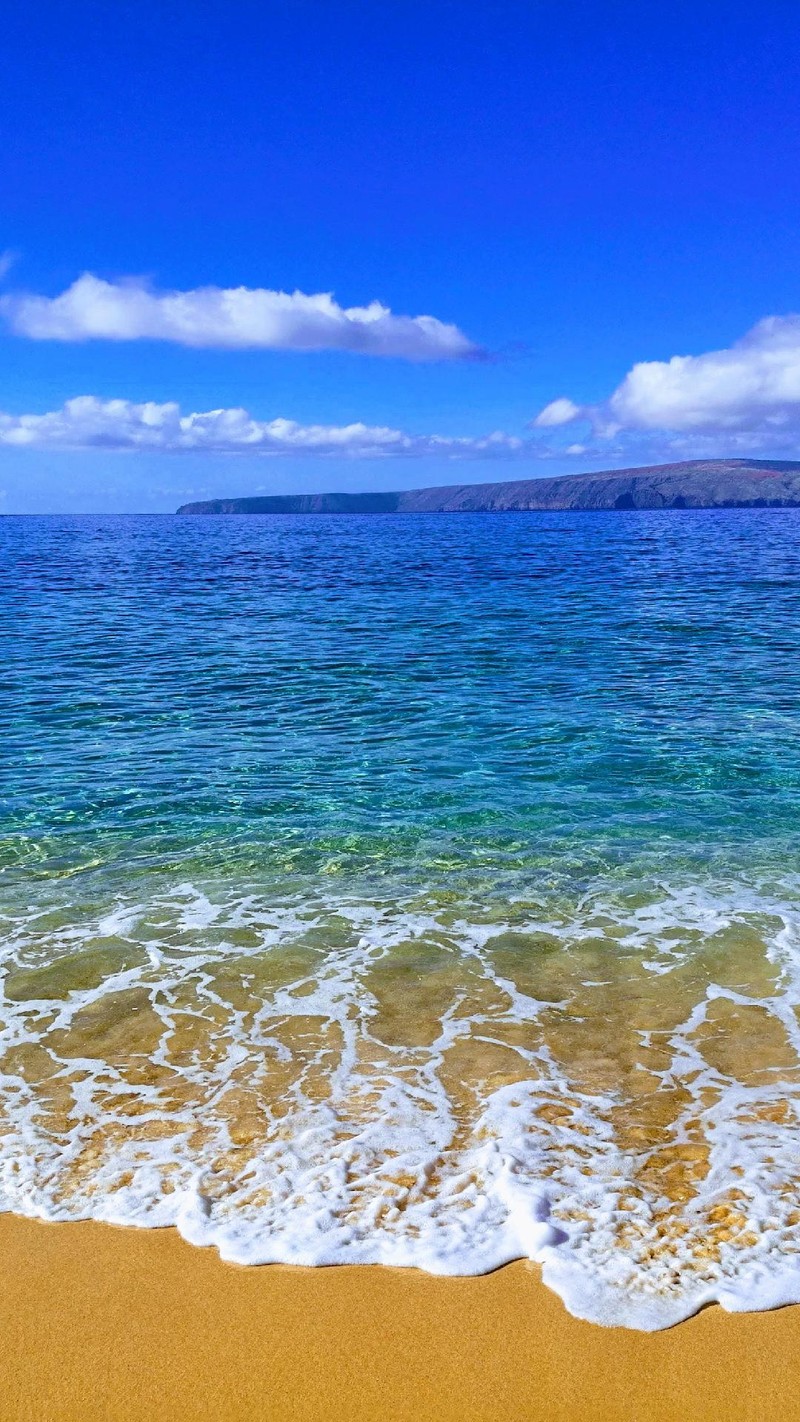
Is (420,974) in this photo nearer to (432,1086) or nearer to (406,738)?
(432,1086)

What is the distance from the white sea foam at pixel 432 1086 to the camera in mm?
5090

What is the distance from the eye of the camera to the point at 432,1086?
6691 millimetres

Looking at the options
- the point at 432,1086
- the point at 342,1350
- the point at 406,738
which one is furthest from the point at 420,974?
the point at 406,738

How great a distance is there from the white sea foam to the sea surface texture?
0.02 metres

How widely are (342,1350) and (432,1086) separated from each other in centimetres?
233

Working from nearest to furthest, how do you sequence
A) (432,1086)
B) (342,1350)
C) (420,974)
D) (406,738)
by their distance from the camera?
(342,1350) < (432,1086) < (420,974) < (406,738)

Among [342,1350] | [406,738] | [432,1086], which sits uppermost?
[342,1350]

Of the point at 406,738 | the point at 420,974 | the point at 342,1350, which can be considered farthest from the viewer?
the point at 406,738

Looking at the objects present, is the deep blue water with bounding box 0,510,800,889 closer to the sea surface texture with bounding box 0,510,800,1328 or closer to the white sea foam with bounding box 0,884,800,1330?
the sea surface texture with bounding box 0,510,800,1328

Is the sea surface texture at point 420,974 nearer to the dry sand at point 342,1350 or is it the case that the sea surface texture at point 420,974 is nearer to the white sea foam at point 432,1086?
the white sea foam at point 432,1086

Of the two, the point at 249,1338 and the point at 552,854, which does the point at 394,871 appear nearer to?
the point at 552,854

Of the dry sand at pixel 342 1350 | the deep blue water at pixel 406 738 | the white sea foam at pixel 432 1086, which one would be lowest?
the deep blue water at pixel 406 738

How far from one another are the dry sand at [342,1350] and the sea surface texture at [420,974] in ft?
0.55

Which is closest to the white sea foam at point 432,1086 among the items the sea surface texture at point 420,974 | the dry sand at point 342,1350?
the sea surface texture at point 420,974
